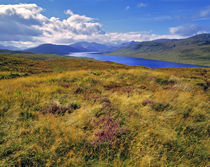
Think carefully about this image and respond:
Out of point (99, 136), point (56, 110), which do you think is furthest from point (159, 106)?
point (56, 110)

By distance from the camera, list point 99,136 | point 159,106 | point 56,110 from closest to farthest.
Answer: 1. point 99,136
2. point 56,110
3. point 159,106

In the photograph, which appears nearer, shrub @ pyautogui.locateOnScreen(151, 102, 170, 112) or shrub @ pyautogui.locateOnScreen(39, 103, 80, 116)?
shrub @ pyautogui.locateOnScreen(39, 103, 80, 116)

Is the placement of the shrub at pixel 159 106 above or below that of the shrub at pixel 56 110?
below

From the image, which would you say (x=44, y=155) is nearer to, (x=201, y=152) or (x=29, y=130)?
(x=29, y=130)

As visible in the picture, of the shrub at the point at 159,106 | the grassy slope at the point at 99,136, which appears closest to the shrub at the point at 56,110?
the grassy slope at the point at 99,136

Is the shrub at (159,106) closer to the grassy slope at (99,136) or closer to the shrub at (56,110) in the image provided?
the grassy slope at (99,136)

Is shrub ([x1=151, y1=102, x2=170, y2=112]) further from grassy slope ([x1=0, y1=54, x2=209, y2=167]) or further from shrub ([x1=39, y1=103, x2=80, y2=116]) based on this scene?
shrub ([x1=39, y1=103, x2=80, y2=116])

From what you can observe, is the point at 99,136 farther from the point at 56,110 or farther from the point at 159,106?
the point at 159,106

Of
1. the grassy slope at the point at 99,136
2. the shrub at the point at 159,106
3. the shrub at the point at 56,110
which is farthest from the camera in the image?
the shrub at the point at 159,106

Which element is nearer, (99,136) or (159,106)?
(99,136)

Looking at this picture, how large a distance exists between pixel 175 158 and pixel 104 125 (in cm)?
211

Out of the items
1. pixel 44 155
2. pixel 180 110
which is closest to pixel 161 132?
pixel 180 110

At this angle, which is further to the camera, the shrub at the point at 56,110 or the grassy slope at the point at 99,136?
the shrub at the point at 56,110

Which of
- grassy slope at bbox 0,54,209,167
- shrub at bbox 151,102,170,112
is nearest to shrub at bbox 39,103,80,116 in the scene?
grassy slope at bbox 0,54,209,167
